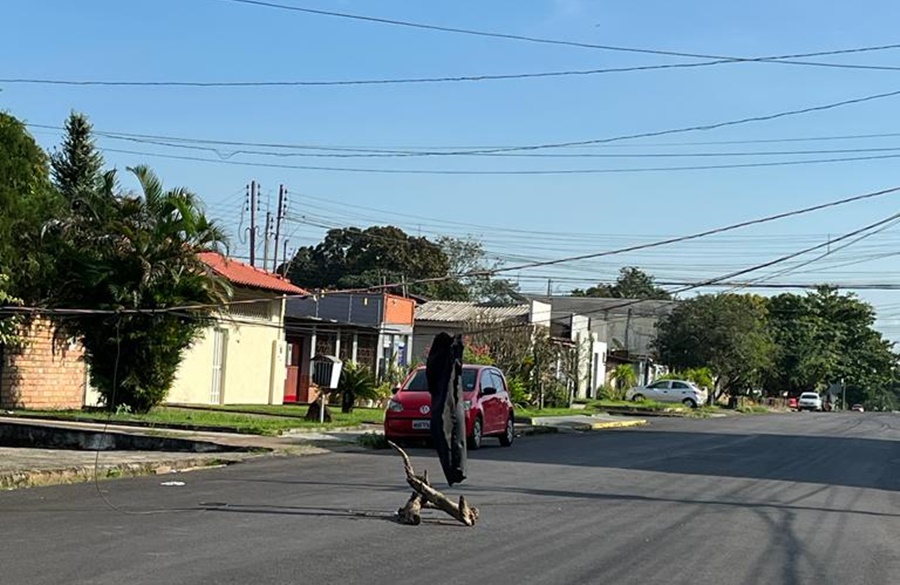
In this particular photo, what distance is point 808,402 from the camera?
283 ft

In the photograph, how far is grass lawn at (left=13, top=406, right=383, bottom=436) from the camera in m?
23.0

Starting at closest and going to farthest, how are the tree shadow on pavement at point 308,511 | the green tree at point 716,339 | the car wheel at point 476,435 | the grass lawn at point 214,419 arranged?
the tree shadow on pavement at point 308,511 < the car wheel at point 476,435 < the grass lawn at point 214,419 < the green tree at point 716,339

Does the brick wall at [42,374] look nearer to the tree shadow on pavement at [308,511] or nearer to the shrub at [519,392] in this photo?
the shrub at [519,392]

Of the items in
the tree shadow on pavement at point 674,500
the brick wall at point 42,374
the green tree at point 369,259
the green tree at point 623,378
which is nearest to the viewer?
the tree shadow on pavement at point 674,500

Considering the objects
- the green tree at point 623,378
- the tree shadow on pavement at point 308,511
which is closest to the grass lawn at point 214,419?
the tree shadow on pavement at point 308,511

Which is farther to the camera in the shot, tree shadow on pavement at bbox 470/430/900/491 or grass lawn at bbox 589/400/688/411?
grass lawn at bbox 589/400/688/411

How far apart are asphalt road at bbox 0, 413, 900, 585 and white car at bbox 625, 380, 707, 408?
40.7 meters

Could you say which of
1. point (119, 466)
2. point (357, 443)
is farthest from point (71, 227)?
point (119, 466)

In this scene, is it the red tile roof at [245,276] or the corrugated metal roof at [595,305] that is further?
the corrugated metal roof at [595,305]

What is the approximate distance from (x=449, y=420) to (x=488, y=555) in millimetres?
2541

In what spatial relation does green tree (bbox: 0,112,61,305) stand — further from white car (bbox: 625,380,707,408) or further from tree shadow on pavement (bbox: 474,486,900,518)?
white car (bbox: 625,380,707,408)

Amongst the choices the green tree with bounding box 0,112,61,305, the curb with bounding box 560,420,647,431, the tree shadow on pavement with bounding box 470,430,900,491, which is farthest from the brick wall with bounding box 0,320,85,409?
the curb with bounding box 560,420,647,431

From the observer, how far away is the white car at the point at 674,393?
2350 inches

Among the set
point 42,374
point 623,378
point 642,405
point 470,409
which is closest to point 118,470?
point 470,409
